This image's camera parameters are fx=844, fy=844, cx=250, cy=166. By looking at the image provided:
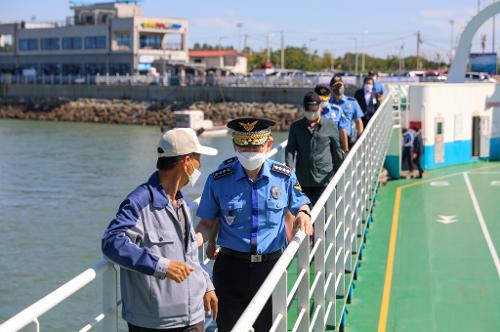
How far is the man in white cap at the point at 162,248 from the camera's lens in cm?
322

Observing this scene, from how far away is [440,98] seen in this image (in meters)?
18.2

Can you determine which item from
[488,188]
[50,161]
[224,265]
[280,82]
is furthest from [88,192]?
[280,82]

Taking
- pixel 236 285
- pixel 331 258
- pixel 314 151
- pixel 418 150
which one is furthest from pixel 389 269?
pixel 418 150

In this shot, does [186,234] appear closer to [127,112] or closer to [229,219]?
[229,219]

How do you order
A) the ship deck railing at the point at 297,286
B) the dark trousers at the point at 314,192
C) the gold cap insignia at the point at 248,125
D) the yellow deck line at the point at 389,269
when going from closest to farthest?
the ship deck railing at the point at 297,286 < the gold cap insignia at the point at 248,125 < the yellow deck line at the point at 389,269 < the dark trousers at the point at 314,192

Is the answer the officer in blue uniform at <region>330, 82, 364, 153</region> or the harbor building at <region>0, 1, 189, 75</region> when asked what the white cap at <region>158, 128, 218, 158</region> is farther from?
the harbor building at <region>0, 1, 189, 75</region>

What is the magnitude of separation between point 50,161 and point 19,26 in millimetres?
61078

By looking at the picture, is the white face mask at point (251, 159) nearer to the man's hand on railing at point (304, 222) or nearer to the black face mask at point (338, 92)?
the man's hand on railing at point (304, 222)

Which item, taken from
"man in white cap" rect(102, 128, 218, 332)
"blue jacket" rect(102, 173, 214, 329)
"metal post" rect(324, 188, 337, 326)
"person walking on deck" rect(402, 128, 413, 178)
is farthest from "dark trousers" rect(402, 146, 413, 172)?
"blue jacket" rect(102, 173, 214, 329)

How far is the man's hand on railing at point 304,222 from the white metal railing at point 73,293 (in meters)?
1.11

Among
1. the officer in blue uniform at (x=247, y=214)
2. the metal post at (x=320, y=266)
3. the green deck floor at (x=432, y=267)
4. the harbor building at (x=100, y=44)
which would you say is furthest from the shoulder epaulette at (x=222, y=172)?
the harbor building at (x=100, y=44)

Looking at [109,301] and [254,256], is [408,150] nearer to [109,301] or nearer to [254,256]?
[254,256]

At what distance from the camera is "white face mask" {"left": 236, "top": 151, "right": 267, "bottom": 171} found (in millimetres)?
4332

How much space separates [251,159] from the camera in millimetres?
4328
